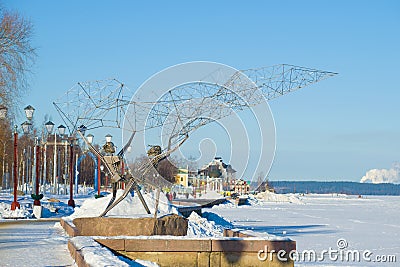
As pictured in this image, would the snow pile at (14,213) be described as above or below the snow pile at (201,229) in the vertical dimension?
above

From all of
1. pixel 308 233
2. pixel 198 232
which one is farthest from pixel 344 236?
pixel 198 232

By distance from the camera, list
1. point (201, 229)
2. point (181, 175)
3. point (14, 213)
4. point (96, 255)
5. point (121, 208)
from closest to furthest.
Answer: point (96, 255)
point (121, 208)
point (181, 175)
point (201, 229)
point (14, 213)

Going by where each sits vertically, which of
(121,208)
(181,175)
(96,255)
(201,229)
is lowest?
(201,229)

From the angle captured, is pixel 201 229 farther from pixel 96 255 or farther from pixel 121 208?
pixel 96 255

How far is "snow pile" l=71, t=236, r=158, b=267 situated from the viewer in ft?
34.4

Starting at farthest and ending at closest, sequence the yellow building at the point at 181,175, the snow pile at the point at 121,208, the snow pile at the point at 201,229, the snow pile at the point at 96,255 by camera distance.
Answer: the snow pile at the point at 201,229, the snow pile at the point at 121,208, the yellow building at the point at 181,175, the snow pile at the point at 96,255

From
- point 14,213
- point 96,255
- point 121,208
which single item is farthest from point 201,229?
point 96,255

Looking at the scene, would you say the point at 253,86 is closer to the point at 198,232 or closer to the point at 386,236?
the point at 198,232

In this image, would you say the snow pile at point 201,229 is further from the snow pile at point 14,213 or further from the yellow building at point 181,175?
the snow pile at point 14,213

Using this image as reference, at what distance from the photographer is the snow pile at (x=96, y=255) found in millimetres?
10477

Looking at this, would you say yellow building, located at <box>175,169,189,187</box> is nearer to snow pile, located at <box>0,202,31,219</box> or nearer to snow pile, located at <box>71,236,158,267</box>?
snow pile, located at <box>0,202,31,219</box>

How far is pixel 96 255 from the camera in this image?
11141 mm

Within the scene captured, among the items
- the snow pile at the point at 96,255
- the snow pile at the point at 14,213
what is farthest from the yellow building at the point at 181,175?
the snow pile at the point at 96,255

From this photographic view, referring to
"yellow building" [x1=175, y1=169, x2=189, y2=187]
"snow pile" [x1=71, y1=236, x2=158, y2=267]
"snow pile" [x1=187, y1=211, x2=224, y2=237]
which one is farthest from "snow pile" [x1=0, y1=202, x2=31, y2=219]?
"snow pile" [x1=71, y1=236, x2=158, y2=267]
